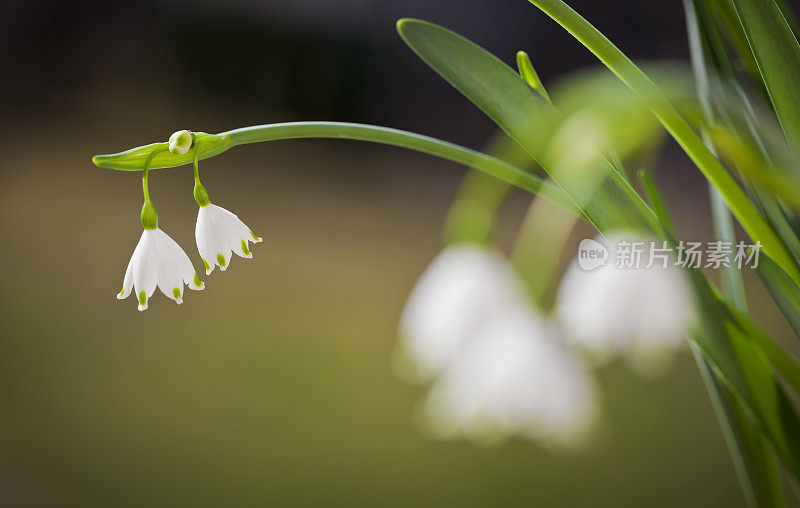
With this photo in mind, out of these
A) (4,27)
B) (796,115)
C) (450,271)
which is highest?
(4,27)

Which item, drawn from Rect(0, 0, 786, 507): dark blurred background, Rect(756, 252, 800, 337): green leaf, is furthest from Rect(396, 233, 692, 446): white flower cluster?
Rect(0, 0, 786, 507): dark blurred background

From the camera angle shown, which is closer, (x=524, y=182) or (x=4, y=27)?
(x=524, y=182)

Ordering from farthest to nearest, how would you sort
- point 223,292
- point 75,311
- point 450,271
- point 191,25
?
point 191,25 → point 223,292 → point 75,311 → point 450,271

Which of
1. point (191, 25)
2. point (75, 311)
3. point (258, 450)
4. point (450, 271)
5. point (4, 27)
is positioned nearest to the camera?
point (450, 271)

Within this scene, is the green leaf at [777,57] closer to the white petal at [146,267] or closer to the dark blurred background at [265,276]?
the white petal at [146,267]

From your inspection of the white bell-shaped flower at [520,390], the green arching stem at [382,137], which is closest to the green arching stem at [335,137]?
the green arching stem at [382,137]

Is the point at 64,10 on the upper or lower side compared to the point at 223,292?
upper

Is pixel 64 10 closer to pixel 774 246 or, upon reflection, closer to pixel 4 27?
pixel 4 27

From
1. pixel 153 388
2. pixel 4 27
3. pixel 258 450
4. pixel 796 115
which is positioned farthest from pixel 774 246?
pixel 4 27
